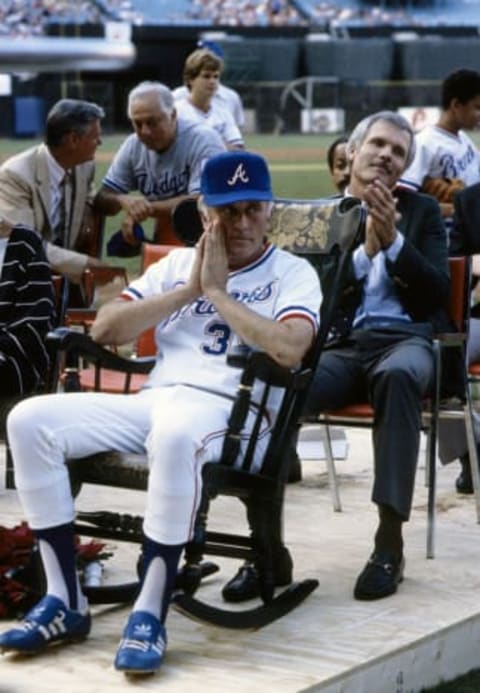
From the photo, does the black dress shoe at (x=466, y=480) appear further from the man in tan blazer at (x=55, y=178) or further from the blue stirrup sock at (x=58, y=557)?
the blue stirrup sock at (x=58, y=557)

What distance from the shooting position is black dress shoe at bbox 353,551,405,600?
437cm

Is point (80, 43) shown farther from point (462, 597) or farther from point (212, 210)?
point (462, 597)

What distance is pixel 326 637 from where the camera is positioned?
13.0ft

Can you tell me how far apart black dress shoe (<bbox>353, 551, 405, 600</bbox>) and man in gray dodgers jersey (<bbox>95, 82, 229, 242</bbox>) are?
3667 millimetres

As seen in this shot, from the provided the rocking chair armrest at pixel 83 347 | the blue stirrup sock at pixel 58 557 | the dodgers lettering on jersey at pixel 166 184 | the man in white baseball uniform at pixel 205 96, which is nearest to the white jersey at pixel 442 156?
the dodgers lettering on jersey at pixel 166 184

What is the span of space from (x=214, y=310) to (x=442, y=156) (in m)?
4.31

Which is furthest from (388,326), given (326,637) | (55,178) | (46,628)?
(55,178)

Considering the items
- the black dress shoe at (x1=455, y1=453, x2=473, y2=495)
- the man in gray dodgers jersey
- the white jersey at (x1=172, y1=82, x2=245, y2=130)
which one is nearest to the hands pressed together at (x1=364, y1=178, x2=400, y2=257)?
the black dress shoe at (x1=455, y1=453, x2=473, y2=495)

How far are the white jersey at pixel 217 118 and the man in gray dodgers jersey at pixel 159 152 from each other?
3.34 metres

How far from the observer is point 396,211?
501 cm

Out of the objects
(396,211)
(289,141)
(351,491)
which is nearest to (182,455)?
(396,211)

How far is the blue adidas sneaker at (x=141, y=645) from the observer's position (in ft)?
11.7

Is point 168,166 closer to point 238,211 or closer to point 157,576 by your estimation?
point 238,211

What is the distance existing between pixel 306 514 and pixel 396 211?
1.10m
